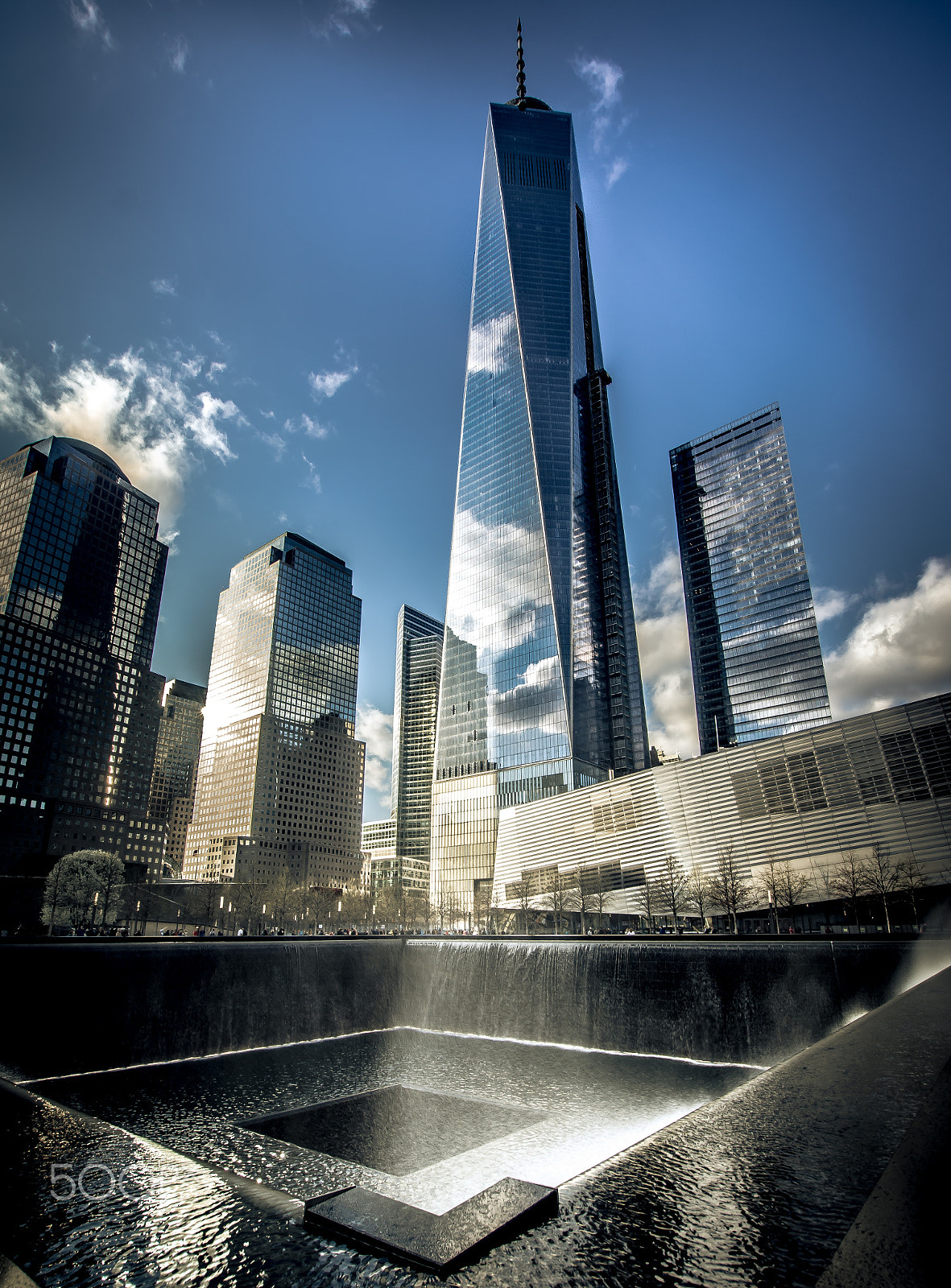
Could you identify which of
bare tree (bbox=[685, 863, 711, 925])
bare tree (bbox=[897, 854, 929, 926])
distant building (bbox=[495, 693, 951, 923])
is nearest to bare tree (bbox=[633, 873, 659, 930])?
distant building (bbox=[495, 693, 951, 923])

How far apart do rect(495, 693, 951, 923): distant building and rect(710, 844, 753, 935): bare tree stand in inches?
16.7

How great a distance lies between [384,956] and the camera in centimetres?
4856

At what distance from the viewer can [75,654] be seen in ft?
530

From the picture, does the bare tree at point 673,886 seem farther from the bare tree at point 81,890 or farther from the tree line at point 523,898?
the bare tree at point 81,890

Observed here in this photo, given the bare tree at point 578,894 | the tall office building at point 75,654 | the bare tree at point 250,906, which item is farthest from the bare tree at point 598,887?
the tall office building at point 75,654

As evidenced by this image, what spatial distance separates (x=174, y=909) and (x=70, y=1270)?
15602 centimetres

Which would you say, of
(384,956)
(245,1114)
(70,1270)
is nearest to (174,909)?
(384,956)

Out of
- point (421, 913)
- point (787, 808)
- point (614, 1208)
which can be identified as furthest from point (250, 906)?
point (614, 1208)

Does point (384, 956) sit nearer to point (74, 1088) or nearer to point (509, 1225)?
point (74, 1088)

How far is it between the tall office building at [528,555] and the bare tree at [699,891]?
51113mm

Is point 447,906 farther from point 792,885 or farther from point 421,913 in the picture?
point 792,885

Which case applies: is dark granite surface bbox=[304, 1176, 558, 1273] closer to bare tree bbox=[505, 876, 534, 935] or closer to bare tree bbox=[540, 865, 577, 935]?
bare tree bbox=[540, 865, 577, 935]

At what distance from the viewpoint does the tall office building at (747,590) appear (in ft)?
506

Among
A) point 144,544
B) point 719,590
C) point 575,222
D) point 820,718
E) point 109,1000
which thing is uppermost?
point 575,222
